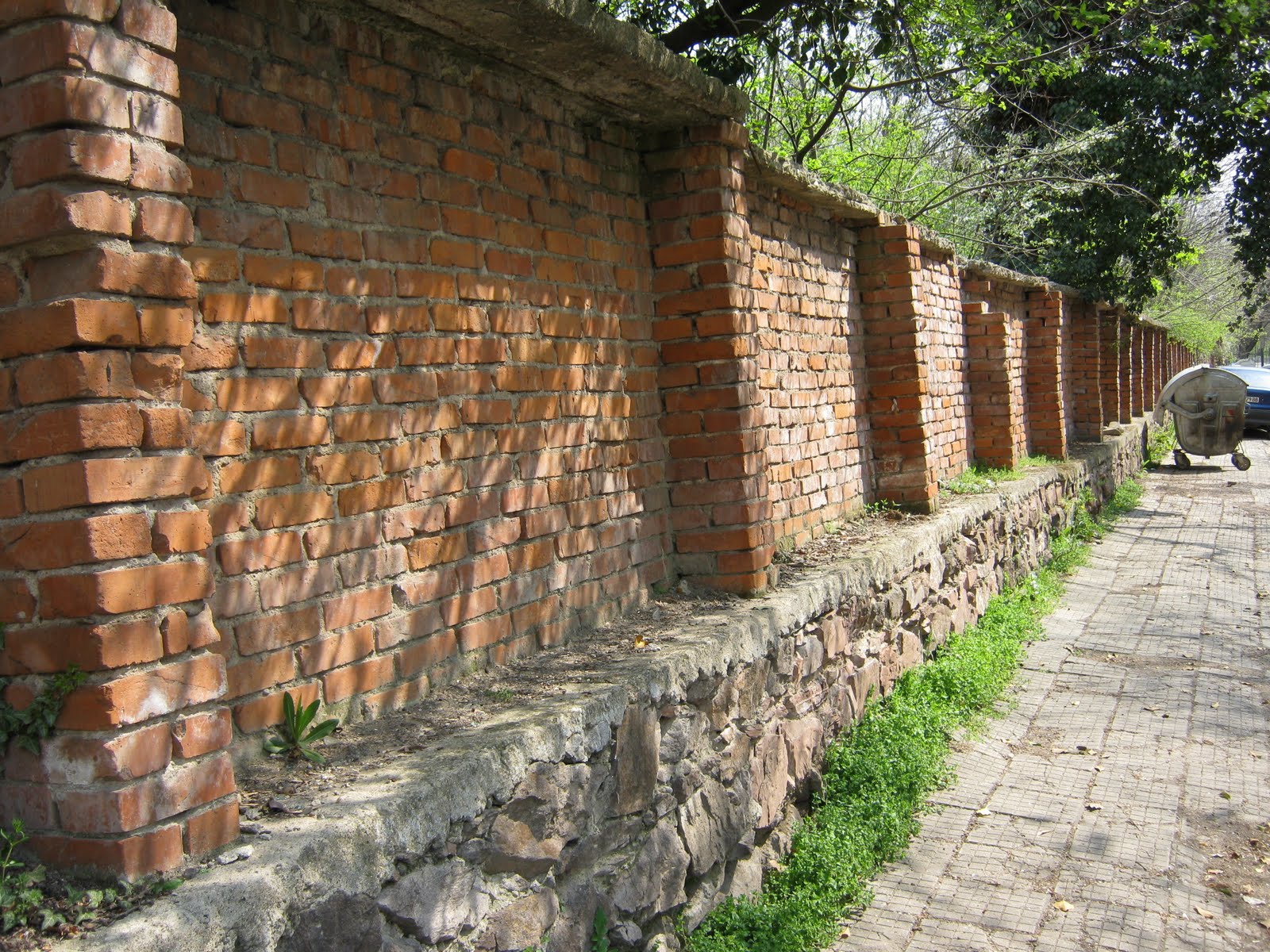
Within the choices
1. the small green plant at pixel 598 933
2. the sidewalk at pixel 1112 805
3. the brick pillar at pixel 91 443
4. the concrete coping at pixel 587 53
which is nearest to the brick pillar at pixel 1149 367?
the sidewalk at pixel 1112 805

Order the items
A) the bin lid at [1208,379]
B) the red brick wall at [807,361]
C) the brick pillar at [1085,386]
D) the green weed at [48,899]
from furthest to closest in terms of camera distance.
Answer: the bin lid at [1208,379] < the brick pillar at [1085,386] < the red brick wall at [807,361] < the green weed at [48,899]

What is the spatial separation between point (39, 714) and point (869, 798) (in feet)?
11.2

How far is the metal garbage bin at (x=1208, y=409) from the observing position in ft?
50.1

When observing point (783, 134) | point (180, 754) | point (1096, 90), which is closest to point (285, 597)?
point (180, 754)

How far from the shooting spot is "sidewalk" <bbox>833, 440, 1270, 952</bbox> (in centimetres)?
374

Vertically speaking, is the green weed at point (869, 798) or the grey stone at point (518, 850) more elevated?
the grey stone at point (518, 850)

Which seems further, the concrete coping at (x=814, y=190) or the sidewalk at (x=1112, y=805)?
the concrete coping at (x=814, y=190)

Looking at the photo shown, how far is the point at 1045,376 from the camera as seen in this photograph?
10.8 m

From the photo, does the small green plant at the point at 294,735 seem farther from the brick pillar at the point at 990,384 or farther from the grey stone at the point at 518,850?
the brick pillar at the point at 990,384

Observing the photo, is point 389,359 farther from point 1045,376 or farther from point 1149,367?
point 1149,367

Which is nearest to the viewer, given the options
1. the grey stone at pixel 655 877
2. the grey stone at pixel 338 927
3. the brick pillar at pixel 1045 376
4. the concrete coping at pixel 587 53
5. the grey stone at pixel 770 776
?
the grey stone at pixel 338 927

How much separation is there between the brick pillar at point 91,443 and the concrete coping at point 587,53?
1004 mm

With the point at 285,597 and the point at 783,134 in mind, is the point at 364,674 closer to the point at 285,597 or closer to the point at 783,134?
the point at 285,597

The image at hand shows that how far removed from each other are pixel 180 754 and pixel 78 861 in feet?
0.76
